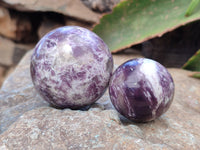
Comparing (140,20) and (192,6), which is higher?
(192,6)

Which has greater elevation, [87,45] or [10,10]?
[87,45]

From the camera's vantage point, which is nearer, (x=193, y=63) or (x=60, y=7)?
(x=193, y=63)

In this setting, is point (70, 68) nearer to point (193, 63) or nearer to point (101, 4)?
point (193, 63)

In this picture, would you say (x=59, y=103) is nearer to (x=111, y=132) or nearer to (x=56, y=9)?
(x=111, y=132)

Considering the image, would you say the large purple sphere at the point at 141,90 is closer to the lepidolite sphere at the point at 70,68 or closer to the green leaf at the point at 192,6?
the lepidolite sphere at the point at 70,68

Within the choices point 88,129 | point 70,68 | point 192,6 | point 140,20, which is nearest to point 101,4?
point 140,20

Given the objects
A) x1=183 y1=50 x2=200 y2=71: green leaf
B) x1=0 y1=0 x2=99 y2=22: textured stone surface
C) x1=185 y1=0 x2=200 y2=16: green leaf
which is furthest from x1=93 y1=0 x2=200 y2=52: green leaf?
x1=0 y1=0 x2=99 y2=22: textured stone surface

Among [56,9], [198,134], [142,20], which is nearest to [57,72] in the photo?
[198,134]
